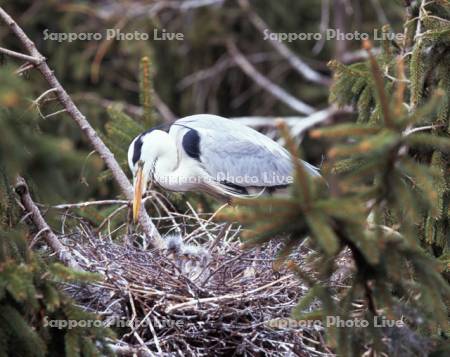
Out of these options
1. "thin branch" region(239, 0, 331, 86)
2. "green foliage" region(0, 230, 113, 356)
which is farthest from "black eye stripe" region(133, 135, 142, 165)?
"thin branch" region(239, 0, 331, 86)

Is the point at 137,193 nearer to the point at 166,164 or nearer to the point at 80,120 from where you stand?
the point at 166,164

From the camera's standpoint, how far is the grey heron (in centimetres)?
419

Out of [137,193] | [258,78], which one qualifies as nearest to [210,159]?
[137,193]

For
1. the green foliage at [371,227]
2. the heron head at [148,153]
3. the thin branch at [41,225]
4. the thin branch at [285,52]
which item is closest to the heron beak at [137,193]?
the heron head at [148,153]

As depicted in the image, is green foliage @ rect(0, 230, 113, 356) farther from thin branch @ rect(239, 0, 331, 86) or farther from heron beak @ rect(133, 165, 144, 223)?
thin branch @ rect(239, 0, 331, 86)

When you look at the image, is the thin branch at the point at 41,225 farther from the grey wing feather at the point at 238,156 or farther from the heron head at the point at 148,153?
the grey wing feather at the point at 238,156

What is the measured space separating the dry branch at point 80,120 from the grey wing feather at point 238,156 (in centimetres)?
50

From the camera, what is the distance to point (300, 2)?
307 inches

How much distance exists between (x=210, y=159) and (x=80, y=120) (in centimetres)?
81

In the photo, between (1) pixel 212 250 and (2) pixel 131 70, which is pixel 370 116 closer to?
(1) pixel 212 250

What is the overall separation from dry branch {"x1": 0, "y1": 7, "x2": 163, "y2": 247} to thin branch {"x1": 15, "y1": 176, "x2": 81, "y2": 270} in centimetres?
47

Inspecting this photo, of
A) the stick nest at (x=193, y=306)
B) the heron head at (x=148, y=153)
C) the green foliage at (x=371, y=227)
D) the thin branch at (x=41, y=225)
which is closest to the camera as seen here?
the green foliage at (x=371, y=227)

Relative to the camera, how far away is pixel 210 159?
4.19 metres

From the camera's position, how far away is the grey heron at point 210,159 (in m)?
4.19
